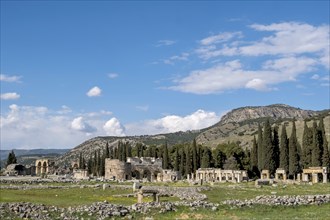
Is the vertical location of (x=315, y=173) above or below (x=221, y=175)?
above

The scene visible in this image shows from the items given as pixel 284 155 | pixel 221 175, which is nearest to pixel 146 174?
pixel 221 175

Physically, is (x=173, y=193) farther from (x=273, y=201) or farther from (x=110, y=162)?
(x=110, y=162)

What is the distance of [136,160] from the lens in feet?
335

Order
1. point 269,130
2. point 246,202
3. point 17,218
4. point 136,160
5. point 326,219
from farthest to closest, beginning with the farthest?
point 136,160, point 269,130, point 246,202, point 17,218, point 326,219

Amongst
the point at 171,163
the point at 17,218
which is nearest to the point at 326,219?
the point at 17,218

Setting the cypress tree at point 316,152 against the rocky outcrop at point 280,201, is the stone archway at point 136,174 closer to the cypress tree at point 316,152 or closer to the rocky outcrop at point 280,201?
the cypress tree at point 316,152

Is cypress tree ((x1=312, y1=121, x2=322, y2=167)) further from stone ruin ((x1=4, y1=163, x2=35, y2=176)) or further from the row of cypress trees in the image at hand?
stone ruin ((x1=4, y1=163, x2=35, y2=176))

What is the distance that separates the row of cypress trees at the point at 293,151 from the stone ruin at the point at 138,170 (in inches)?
779

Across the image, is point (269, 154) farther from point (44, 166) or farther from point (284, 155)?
point (44, 166)

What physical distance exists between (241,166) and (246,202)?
7388 centimetres

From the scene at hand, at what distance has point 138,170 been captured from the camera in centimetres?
10075

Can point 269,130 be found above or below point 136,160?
above

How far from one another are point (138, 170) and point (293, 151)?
37.1m

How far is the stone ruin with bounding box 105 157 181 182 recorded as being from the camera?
307ft
